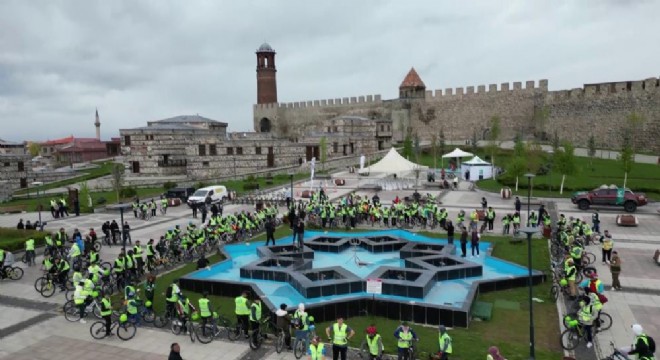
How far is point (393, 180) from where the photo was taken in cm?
Answer: 4144

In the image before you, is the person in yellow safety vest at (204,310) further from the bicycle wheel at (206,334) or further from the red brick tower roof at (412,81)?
the red brick tower roof at (412,81)

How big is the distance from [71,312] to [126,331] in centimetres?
249

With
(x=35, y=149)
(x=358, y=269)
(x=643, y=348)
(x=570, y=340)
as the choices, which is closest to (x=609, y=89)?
(x=358, y=269)

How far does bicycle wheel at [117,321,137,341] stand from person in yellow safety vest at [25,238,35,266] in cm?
890

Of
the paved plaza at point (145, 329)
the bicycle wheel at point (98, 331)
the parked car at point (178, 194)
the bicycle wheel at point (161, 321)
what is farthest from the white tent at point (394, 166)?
the bicycle wheel at point (98, 331)

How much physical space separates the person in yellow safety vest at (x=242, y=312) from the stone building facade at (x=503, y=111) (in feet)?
163

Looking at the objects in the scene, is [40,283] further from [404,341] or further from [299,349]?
[404,341]

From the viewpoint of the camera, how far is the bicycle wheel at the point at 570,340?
10.9m

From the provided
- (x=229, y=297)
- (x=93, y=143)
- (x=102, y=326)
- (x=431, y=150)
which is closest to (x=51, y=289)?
(x=102, y=326)

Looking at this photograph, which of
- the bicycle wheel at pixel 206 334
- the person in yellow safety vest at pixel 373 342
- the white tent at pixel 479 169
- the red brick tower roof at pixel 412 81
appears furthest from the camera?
the red brick tower roof at pixel 412 81

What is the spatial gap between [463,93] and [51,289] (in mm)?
56443

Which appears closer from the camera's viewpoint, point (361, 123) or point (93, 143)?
point (361, 123)

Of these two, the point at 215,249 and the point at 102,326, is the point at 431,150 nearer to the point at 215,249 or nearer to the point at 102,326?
the point at 215,249

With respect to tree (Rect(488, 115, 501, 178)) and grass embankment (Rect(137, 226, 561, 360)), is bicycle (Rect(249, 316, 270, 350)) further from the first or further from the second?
tree (Rect(488, 115, 501, 178))
